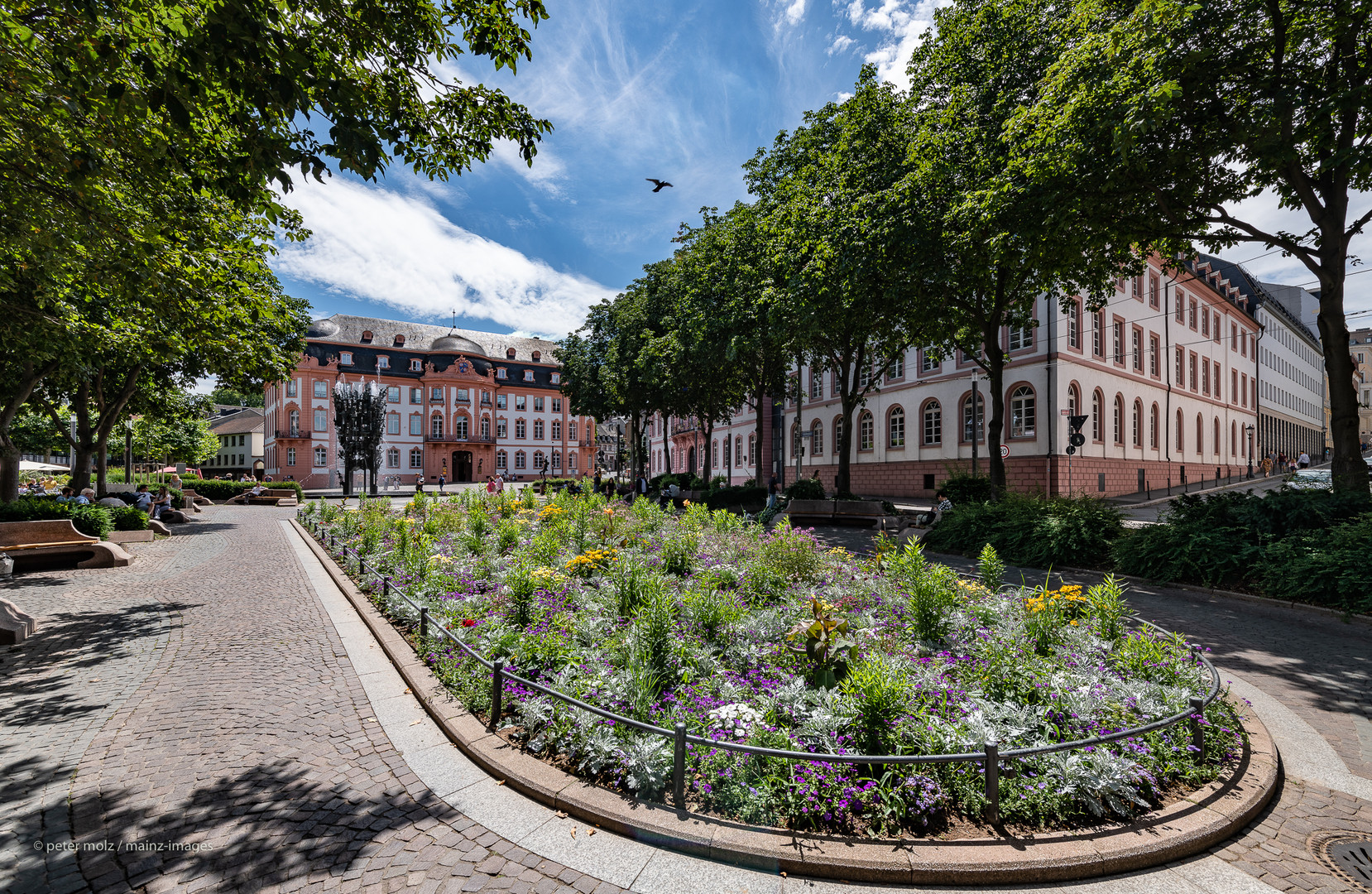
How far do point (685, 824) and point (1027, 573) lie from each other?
10.3 metres

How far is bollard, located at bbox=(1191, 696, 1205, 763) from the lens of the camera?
3.53m

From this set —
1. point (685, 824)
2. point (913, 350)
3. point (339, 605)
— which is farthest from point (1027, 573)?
point (913, 350)

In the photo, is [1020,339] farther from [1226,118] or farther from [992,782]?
[992,782]

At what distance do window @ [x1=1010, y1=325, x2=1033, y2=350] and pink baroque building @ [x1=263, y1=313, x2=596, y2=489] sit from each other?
39233mm

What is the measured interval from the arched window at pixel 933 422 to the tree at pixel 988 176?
15.3m

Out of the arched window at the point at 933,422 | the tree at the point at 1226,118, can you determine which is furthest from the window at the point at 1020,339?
the tree at the point at 1226,118

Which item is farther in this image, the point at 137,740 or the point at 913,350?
the point at 913,350

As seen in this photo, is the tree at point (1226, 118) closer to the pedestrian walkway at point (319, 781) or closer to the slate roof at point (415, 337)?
the pedestrian walkway at point (319, 781)

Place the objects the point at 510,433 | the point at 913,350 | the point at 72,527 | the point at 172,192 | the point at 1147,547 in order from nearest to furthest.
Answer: the point at 172,192
the point at 1147,547
the point at 72,527
the point at 913,350
the point at 510,433

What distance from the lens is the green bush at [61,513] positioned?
1179 centimetres

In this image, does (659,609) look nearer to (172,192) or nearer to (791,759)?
(791,759)

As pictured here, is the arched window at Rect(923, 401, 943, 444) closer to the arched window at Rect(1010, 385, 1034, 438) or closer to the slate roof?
the arched window at Rect(1010, 385, 1034, 438)

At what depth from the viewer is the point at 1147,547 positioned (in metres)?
10.0

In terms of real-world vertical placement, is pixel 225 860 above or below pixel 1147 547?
below
